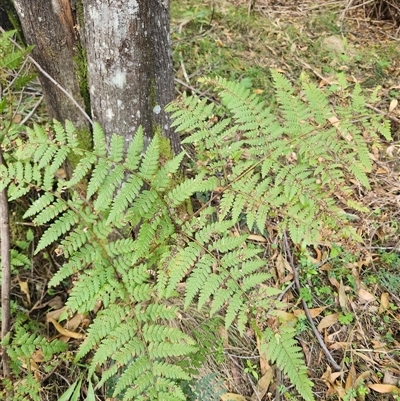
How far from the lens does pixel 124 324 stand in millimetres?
1871

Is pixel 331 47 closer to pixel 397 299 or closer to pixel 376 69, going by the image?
pixel 376 69

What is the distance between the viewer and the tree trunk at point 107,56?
6.22ft

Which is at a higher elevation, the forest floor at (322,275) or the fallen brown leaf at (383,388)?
the forest floor at (322,275)

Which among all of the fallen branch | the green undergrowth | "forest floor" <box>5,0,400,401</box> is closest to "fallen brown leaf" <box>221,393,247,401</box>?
"forest floor" <box>5,0,400,401</box>

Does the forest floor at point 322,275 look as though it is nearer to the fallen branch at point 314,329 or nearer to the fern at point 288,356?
the fallen branch at point 314,329

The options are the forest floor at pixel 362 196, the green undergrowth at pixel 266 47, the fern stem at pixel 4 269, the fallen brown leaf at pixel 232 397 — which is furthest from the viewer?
the green undergrowth at pixel 266 47

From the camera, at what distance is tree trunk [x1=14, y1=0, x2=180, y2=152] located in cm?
190

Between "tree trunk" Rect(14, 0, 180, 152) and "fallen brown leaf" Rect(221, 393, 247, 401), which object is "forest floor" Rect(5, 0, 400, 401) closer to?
"fallen brown leaf" Rect(221, 393, 247, 401)

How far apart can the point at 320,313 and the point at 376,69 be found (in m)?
2.66

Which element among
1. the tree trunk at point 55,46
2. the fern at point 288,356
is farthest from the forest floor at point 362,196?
the tree trunk at point 55,46

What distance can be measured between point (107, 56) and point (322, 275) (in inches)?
77.3

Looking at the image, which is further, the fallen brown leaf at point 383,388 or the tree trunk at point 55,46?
the fallen brown leaf at point 383,388

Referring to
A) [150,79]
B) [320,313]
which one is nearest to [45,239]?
[150,79]

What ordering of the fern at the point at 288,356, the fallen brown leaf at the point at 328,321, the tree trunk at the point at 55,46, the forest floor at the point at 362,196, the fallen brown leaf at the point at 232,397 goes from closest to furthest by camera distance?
the fern at the point at 288,356, the tree trunk at the point at 55,46, the fallen brown leaf at the point at 232,397, the forest floor at the point at 362,196, the fallen brown leaf at the point at 328,321
